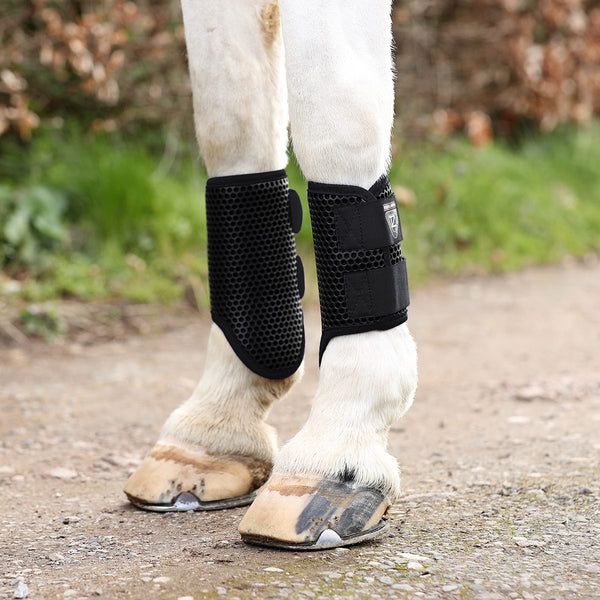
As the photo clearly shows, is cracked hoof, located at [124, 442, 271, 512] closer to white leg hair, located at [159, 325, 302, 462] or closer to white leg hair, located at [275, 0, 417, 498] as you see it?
white leg hair, located at [159, 325, 302, 462]

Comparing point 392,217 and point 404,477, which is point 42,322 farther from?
point 392,217

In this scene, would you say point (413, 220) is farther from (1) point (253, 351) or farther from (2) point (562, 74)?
(1) point (253, 351)

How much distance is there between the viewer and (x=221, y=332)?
1765 millimetres

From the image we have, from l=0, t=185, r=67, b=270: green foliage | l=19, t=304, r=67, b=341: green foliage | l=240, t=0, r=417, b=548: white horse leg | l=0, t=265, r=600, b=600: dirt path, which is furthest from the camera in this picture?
l=0, t=185, r=67, b=270: green foliage

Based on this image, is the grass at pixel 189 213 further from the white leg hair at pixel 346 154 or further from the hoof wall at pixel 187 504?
the white leg hair at pixel 346 154

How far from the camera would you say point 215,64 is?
5.59 feet

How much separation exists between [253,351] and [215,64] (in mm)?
528

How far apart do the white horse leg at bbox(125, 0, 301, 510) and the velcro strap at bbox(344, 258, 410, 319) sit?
1.05ft

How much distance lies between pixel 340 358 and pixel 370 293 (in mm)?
115

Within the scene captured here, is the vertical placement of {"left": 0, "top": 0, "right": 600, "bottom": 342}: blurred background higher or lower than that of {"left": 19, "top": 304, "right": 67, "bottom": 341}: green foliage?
higher

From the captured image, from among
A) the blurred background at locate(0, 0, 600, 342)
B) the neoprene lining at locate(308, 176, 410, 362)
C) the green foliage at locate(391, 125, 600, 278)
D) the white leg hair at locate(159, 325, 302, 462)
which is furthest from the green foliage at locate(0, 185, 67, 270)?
the neoprene lining at locate(308, 176, 410, 362)

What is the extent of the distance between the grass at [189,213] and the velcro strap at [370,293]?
2250 millimetres

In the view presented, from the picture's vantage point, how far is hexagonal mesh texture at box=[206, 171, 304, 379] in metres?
1.74

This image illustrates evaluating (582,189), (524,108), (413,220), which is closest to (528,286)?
(413,220)
